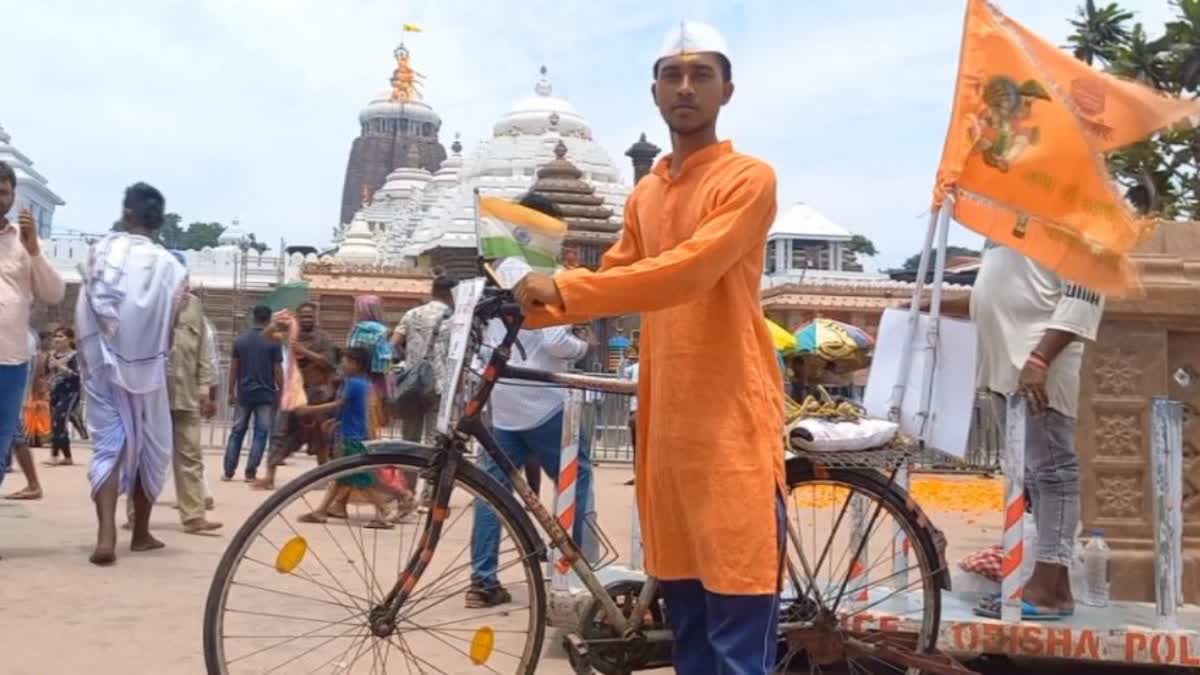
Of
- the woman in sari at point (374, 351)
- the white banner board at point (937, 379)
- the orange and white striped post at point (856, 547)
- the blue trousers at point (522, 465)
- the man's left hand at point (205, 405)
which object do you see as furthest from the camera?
the woman in sari at point (374, 351)

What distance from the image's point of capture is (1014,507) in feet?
11.3

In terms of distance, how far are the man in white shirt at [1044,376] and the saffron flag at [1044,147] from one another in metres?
0.35

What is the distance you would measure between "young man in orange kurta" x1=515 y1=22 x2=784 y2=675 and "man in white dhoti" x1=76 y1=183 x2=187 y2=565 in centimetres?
345

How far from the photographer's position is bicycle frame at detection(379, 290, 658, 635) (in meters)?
2.87

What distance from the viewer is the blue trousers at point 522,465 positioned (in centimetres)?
362

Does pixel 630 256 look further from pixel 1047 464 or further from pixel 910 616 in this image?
pixel 1047 464

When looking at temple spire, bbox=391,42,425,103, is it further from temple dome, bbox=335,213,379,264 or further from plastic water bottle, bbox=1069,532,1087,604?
plastic water bottle, bbox=1069,532,1087,604

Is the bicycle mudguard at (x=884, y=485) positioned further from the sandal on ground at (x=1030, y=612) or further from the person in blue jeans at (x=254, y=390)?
the person in blue jeans at (x=254, y=390)

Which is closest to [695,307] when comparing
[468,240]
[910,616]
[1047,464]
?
[910,616]

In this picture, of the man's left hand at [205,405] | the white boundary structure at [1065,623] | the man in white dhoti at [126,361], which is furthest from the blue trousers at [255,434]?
Answer: the white boundary structure at [1065,623]

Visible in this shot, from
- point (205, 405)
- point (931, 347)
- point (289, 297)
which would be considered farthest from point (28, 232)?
point (289, 297)

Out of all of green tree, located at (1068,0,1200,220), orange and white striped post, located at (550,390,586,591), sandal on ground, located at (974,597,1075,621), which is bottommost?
sandal on ground, located at (974,597,1075,621)

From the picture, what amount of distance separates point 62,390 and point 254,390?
2.78 meters

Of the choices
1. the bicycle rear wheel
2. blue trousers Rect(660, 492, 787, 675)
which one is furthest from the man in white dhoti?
blue trousers Rect(660, 492, 787, 675)
